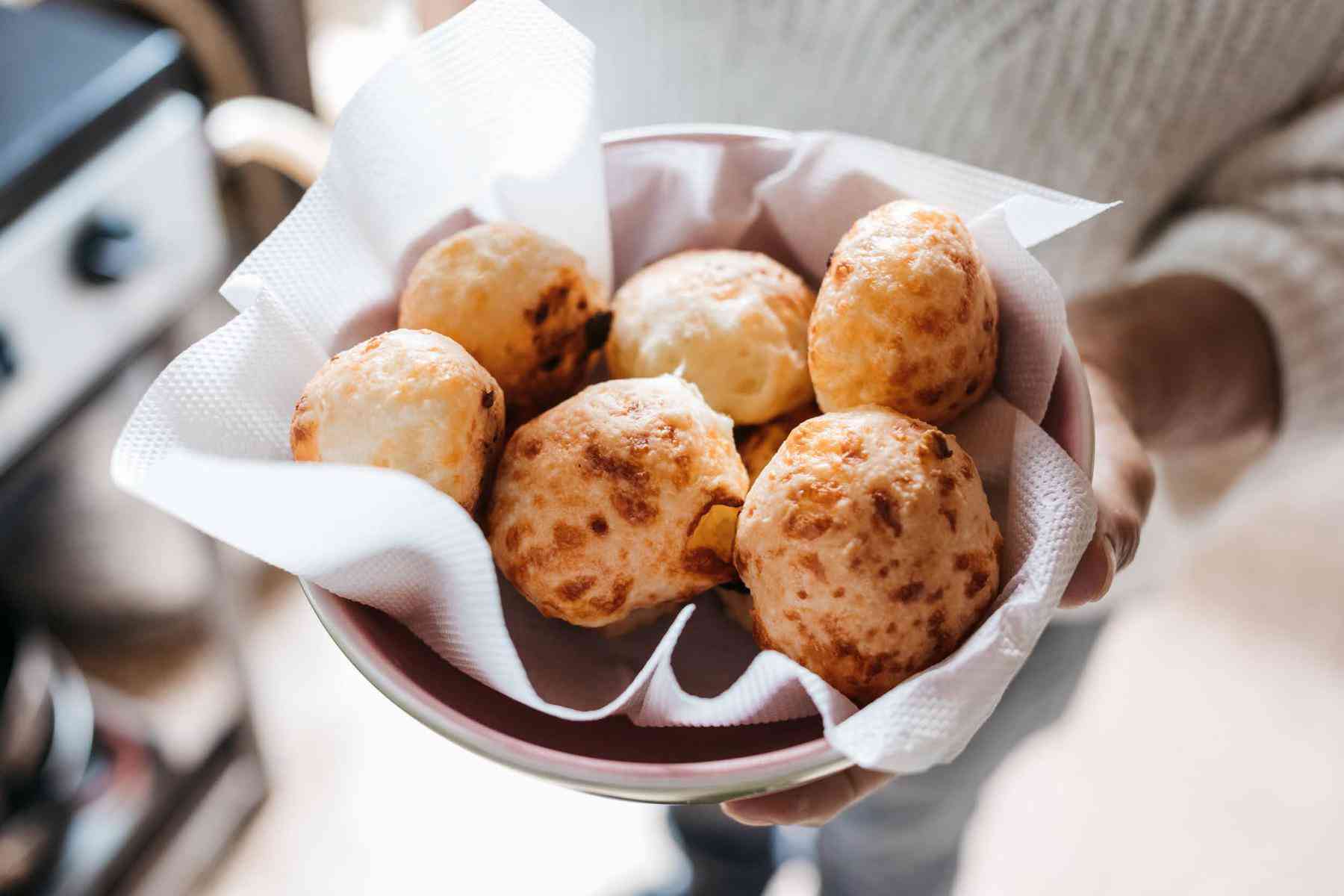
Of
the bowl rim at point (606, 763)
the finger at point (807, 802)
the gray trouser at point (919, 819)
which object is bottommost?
the gray trouser at point (919, 819)

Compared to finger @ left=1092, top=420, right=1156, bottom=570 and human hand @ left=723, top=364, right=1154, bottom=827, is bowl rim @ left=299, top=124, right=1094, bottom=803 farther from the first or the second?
finger @ left=1092, top=420, right=1156, bottom=570

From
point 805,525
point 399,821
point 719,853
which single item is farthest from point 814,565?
point 399,821

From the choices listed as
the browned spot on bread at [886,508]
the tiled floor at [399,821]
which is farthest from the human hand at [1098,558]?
the tiled floor at [399,821]

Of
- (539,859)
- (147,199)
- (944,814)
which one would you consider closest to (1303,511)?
(944,814)

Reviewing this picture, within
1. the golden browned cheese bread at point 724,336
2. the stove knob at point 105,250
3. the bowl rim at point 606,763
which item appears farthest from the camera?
the stove knob at point 105,250

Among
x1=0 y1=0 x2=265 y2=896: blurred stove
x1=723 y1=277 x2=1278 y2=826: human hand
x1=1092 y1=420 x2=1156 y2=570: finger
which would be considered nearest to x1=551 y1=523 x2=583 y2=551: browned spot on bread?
x1=1092 y1=420 x2=1156 y2=570: finger

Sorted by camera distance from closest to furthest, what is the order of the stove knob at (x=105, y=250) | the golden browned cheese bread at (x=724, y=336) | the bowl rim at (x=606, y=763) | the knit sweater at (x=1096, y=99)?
the bowl rim at (x=606, y=763), the golden browned cheese bread at (x=724, y=336), the knit sweater at (x=1096, y=99), the stove knob at (x=105, y=250)

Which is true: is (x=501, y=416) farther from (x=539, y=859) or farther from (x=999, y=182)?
(x=539, y=859)

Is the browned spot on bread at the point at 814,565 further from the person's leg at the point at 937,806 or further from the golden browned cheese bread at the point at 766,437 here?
the person's leg at the point at 937,806
